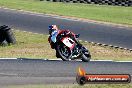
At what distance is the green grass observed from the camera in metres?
32.8

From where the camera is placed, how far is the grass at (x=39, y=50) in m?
19.8

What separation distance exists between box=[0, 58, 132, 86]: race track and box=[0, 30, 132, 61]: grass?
2607 mm

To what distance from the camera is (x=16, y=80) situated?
1398 centimetres

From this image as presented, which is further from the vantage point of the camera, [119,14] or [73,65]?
[119,14]

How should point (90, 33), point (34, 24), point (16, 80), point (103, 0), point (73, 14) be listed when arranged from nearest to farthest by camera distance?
point (16, 80)
point (90, 33)
point (34, 24)
point (73, 14)
point (103, 0)

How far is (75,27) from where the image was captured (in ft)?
93.8

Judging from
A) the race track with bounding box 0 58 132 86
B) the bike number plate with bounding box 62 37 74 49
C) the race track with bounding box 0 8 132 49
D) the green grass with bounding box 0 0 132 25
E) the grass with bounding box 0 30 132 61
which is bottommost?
the green grass with bounding box 0 0 132 25

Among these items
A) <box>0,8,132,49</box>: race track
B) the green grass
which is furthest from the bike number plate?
the green grass

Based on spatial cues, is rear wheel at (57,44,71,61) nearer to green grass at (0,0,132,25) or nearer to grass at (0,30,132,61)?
grass at (0,30,132,61)

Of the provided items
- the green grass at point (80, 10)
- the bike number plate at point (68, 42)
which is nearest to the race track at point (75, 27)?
the green grass at point (80, 10)

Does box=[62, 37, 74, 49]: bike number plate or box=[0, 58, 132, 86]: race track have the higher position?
box=[62, 37, 74, 49]: bike number plate

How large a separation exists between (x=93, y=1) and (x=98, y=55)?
60.8ft

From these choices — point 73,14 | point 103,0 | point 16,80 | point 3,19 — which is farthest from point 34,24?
point 16,80

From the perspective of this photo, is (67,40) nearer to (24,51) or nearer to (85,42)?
(24,51)
